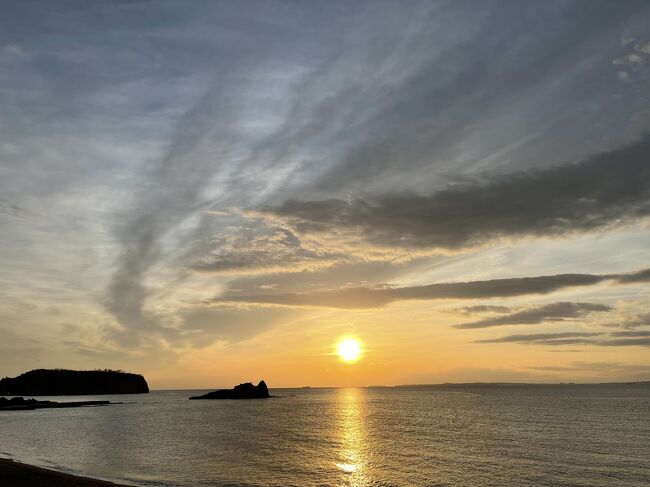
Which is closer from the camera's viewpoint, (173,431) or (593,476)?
(593,476)

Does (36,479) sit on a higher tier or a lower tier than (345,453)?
higher

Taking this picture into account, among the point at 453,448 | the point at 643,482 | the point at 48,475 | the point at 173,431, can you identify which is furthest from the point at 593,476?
the point at 173,431

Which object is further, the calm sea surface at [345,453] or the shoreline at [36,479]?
the calm sea surface at [345,453]

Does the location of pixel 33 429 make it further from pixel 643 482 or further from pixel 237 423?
pixel 643 482

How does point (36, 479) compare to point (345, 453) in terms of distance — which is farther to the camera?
point (345, 453)

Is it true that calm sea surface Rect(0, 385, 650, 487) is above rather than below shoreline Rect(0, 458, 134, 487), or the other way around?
below

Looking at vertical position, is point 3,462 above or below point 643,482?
above

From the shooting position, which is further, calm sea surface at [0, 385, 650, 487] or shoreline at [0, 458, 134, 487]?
calm sea surface at [0, 385, 650, 487]

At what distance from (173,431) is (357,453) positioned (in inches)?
1772

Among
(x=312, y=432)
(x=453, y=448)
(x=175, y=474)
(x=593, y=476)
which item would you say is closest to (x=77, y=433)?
(x=312, y=432)

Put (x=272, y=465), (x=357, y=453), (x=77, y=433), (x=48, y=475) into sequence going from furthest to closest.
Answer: (x=77, y=433), (x=357, y=453), (x=272, y=465), (x=48, y=475)

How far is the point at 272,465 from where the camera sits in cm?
5506

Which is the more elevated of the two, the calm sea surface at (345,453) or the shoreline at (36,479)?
the shoreline at (36,479)

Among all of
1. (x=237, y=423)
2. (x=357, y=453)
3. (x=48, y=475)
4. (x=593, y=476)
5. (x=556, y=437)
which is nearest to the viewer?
(x=48, y=475)
